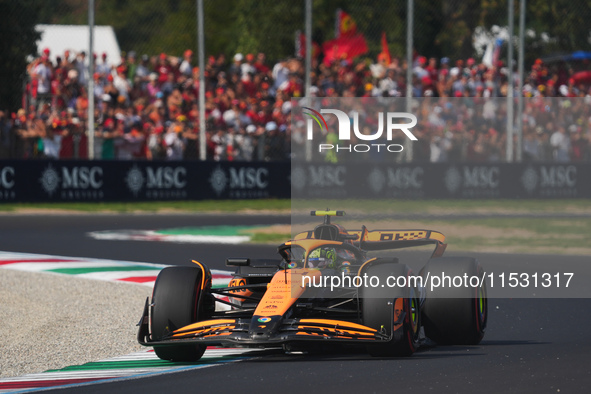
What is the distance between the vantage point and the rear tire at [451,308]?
22.9 feet

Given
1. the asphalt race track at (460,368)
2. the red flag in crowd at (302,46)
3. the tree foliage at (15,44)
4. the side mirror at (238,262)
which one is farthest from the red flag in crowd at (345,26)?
the side mirror at (238,262)

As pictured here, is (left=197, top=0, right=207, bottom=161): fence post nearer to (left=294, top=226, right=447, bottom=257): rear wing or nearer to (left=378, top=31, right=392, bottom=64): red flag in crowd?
(left=378, top=31, right=392, bottom=64): red flag in crowd

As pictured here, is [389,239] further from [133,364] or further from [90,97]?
[90,97]

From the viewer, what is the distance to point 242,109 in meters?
21.2

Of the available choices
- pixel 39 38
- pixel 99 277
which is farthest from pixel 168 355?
pixel 39 38

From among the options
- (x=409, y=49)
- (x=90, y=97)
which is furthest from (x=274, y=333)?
(x=409, y=49)

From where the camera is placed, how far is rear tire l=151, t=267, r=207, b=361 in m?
6.40

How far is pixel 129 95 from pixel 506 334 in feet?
45.4

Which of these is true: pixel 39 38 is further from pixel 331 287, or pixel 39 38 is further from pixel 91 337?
pixel 331 287

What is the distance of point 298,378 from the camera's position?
19.0 ft

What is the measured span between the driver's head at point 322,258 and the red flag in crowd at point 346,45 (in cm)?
1589

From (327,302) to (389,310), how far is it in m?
0.57

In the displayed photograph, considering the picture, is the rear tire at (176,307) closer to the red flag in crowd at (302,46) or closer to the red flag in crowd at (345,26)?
the red flag in crowd at (302,46)

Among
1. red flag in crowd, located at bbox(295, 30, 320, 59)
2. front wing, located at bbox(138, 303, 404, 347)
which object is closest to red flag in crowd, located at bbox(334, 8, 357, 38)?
red flag in crowd, located at bbox(295, 30, 320, 59)
